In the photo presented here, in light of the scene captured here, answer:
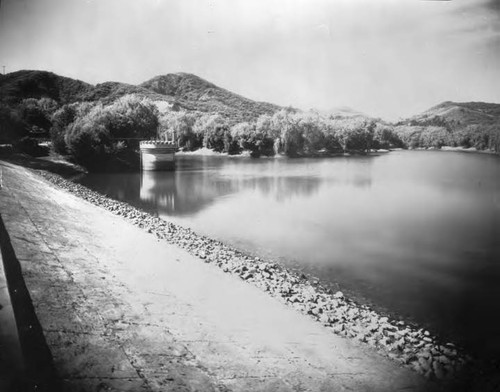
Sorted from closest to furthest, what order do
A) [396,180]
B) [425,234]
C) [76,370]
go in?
[76,370] → [425,234] → [396,180]

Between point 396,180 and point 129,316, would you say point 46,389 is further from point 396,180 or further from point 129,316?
point 396,180

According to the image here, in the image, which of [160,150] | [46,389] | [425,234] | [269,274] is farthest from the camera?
[160,150]

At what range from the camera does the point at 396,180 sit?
25.0 meters

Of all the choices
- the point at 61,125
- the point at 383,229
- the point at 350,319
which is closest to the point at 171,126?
the point at 61,125

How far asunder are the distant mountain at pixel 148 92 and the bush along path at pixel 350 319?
8.70 m

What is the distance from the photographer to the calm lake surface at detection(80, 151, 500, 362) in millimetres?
7008

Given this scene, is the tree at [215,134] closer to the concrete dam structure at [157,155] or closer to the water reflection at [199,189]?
the concrete dam structure at [157,155]

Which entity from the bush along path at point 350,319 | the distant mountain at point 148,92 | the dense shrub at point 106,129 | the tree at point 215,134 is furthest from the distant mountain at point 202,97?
the bush along path at point 350,319

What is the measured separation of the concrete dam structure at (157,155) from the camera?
32.9 metres

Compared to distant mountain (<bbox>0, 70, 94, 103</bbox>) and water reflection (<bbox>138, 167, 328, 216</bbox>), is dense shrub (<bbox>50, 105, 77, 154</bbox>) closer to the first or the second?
distant mountain (<bbox>0, 70, 94, 103</bbox>)

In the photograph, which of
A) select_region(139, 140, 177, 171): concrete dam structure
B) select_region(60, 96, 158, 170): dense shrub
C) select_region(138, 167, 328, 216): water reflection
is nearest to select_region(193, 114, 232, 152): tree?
select_region(60, 96, 158, 170): dense shrub

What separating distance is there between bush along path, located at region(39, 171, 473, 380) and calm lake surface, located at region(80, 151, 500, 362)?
498mm

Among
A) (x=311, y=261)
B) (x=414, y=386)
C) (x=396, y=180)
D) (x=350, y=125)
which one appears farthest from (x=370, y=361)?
(x=350, y=125)

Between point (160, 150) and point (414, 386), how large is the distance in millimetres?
31255
